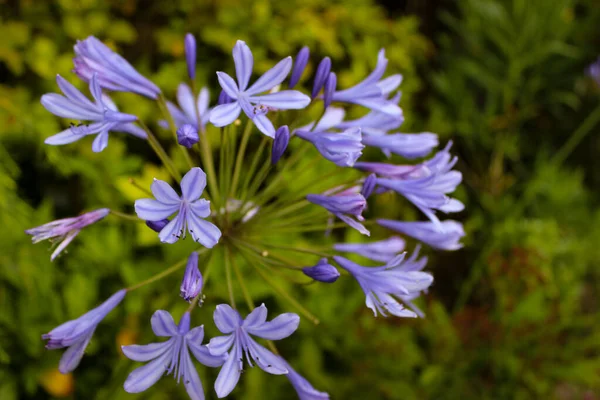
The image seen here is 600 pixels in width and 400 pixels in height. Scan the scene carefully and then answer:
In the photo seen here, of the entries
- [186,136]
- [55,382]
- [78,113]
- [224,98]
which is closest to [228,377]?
[186,136]

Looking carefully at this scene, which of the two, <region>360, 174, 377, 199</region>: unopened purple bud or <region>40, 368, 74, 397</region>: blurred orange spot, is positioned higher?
<region>360, 174, 377, 199</region>: unopened purple bud

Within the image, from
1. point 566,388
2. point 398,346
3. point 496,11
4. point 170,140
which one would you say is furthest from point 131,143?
point 566,388

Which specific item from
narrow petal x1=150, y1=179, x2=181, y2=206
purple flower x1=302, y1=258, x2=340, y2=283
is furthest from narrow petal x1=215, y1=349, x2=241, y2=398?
narrow petal x1=150, y1=179, x2=181, y2=206

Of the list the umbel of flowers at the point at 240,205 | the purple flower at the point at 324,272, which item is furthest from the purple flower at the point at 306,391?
the purple flower at the point at 324,272

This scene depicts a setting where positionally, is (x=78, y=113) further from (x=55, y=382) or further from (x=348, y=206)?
(x=55, y=382)

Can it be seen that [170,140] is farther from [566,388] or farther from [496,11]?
[566,388]

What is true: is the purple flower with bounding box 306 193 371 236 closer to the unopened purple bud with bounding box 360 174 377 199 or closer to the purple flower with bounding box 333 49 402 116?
the unopened purple bud with bounding box 360 174 377 199
